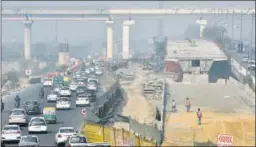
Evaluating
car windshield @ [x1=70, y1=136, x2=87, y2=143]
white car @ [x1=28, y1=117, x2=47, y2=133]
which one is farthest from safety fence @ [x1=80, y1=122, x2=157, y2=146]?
white car @ [x1=28, y1=117, x2=47, y2=133]

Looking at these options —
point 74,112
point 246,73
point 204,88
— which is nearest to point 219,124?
point 74,112

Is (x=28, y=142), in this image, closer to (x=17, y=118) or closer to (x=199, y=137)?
(x=17, y=118)

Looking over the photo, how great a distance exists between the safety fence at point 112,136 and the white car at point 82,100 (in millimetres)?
23877

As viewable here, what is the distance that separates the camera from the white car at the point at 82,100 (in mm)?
52219

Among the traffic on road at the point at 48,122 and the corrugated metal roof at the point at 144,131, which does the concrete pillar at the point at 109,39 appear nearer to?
the traffic on road at the point at 48,122

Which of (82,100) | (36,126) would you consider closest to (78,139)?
(36,126)

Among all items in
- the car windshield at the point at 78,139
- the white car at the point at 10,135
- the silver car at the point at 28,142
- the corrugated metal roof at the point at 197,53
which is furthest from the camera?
the corrugated metal roof at the point at 197,53

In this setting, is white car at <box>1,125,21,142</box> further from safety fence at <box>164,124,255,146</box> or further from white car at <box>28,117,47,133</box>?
safety fence at <box>164,124,255,146</box>

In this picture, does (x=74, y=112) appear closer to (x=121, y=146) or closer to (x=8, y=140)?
(x=8, y=140)

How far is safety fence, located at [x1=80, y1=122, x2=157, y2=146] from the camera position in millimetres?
25406

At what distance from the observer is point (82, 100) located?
52531mm

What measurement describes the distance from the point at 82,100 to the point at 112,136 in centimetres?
2664

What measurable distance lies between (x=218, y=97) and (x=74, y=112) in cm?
2225

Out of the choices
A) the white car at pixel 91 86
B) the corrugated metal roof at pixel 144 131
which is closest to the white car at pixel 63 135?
the corrugated metal roof at pixel 144 131
